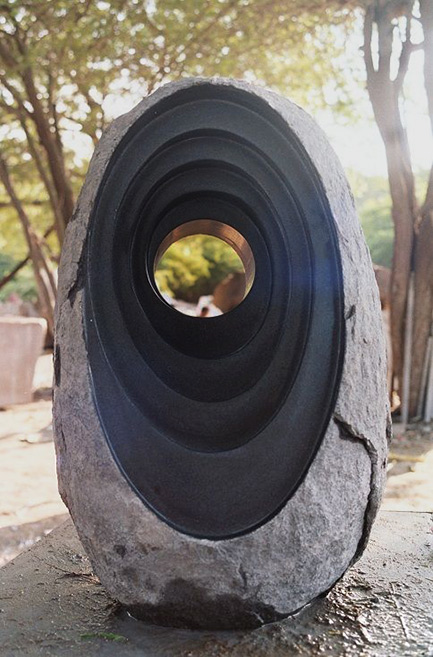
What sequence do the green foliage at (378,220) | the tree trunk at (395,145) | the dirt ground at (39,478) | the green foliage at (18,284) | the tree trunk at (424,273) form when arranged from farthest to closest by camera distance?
the green foliage at (18,284) < the green foliage at (378,220) < the tree trunk at (395,145) < the tree trunk at (424,273) < the dirt ground at (39,478)

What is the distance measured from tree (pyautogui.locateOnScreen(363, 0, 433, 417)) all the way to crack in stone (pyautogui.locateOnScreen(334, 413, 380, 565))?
5.52 meters

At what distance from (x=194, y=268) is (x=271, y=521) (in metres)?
16.4

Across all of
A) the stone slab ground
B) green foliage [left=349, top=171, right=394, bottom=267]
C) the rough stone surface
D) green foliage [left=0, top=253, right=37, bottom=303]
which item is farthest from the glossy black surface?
green foliage [left=0, top=253, right=37, bottom=303]

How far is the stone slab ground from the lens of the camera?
2.08m

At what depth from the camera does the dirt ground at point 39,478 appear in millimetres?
4531

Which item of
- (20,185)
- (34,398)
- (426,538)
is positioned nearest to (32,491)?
(426,538)

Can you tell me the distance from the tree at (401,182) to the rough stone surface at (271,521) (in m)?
5.41

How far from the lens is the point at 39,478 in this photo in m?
5.66

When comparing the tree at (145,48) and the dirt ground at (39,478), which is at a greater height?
the tree at (145,48)

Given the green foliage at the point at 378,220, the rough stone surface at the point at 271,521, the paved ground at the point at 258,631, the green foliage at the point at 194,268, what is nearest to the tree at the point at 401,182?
the paved ground at the point at 258,631

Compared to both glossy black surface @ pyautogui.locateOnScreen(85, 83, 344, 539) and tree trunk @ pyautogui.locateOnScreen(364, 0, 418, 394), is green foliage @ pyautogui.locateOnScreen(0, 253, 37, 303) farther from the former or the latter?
glossy black surface @ pyautogui.locateOnScreen(85, 83, 344, 539)

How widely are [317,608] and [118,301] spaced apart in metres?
1.19

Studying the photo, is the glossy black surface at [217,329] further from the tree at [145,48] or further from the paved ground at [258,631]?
the tree at [145,48]

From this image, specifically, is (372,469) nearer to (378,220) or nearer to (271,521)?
(271,521)
